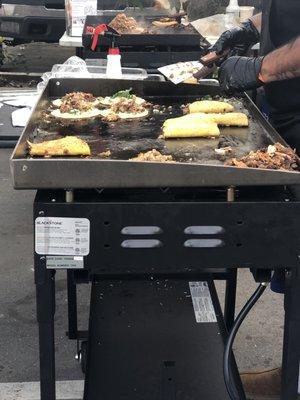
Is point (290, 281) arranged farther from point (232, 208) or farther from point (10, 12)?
point (10, 12)

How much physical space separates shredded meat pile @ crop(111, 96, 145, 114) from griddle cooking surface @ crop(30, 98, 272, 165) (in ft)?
0.18

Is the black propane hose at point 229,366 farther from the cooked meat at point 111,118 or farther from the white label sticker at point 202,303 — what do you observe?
the cooked meat at point 111,118

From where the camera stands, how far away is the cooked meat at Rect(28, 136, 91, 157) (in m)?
2.06

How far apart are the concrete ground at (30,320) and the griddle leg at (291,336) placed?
970mm

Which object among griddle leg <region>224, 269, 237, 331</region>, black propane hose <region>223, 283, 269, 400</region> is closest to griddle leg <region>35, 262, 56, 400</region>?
black propane hose <region>223, 283, 269, 400</region>

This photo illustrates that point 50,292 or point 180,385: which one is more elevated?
point 50,292

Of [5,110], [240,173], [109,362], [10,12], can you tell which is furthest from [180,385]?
[10,12]

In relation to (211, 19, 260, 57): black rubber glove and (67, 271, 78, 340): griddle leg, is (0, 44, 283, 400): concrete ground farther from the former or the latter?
(211, 19, 260, 57): black rubber glove

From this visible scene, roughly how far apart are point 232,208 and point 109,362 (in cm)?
81

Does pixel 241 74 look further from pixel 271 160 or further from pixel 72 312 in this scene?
pixel 72 312

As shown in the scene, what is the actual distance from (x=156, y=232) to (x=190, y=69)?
50.5 inches

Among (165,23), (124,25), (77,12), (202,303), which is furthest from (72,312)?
(77,12)

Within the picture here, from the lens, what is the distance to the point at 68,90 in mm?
2967

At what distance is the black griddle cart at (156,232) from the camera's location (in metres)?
1.86
